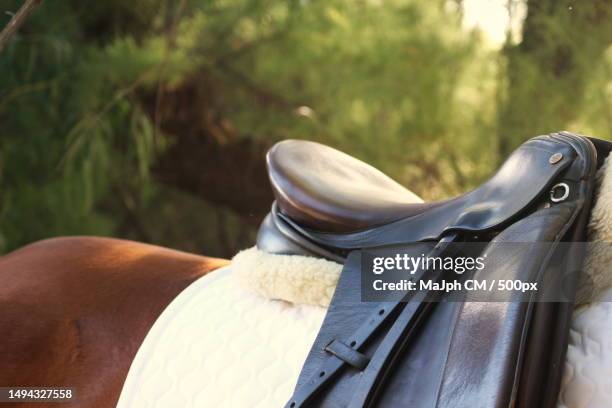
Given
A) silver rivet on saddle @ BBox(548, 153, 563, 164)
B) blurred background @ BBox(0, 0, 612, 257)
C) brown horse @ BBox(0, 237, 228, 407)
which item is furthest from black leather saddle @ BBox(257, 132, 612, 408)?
blurred background @ BBox(0, 0, 612, 257)

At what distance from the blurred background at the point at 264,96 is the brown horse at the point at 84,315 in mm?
1446

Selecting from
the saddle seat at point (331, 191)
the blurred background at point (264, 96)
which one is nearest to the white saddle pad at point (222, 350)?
the saddle seat at point (331, 191)

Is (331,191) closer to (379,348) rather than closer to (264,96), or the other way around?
(379,348)

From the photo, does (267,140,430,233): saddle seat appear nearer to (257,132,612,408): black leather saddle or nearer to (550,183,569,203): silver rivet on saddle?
(257,132,612,408): black leather saddle

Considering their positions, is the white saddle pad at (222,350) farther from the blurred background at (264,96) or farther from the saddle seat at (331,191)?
the blurred background at (264,96)

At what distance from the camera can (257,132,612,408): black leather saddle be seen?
565 mm

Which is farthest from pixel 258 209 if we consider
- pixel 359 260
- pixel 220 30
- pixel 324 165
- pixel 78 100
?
pixel 359 260

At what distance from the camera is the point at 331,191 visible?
0.85 m

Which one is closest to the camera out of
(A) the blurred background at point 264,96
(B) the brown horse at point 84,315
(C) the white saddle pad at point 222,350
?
(C) the white saddle pad at point 222,350

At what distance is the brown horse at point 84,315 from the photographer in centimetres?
89

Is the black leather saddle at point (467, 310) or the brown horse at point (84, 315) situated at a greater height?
the black leather saddle at point (467, 310)

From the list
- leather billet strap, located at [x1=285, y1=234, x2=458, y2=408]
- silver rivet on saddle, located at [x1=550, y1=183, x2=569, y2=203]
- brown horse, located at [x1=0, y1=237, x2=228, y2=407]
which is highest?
silver rivet on saddle, located at [x1=550, y1=183, x2=569, y2=203]

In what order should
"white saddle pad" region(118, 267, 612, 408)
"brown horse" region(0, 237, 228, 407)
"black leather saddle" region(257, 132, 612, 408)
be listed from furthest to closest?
"brown horse" region(0, 237, 228, 407) < "white saddle pad" region(118, 267, 612, 408) < "black leather saddle" region(257, 132, 612, 408)

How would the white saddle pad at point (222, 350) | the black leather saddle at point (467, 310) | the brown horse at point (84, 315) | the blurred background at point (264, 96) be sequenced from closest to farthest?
the black leather saddle at point (467, 310) → the white saddle pad at point (222, 350) → the brown horse at point (84, 315) → the blurred background at point (264, 96)
